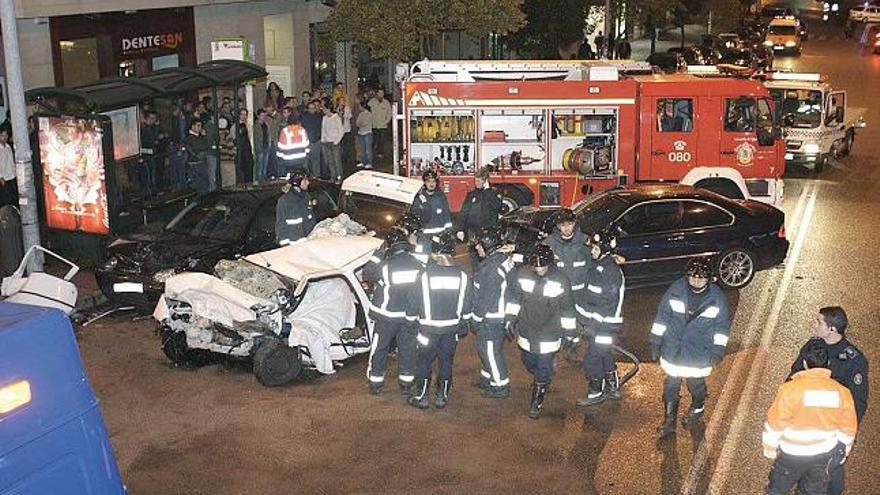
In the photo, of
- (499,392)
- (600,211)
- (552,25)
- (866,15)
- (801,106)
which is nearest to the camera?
(499,392)

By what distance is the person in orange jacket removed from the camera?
22.7 feet

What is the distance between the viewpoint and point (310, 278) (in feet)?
35.1

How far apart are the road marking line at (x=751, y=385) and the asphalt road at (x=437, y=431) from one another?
0.02 metres

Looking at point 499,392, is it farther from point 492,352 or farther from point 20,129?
point 20,129

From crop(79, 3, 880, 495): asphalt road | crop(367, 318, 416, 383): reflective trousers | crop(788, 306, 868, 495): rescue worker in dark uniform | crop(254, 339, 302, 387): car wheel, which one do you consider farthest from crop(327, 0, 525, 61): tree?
crop(788, 306, 868, 495): rescue worker in dark uniform

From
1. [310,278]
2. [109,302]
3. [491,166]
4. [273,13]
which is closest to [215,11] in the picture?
[273,13]

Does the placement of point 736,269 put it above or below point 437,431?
above

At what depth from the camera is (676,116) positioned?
58.2ft

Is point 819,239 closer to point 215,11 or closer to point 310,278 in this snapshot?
point 310,278

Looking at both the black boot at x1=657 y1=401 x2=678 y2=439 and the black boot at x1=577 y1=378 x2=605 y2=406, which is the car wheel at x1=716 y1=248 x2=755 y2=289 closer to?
the black boot at x1=577 y1=378 x2=605 y2=406

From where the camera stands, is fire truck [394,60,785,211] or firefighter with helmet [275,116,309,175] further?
firefighter with helmet [275,116,309,175]

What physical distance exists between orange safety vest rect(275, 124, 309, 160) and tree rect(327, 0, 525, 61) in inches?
239

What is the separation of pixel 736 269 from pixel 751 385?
3.61 m

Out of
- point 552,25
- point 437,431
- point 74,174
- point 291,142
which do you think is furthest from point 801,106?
point 437,431
